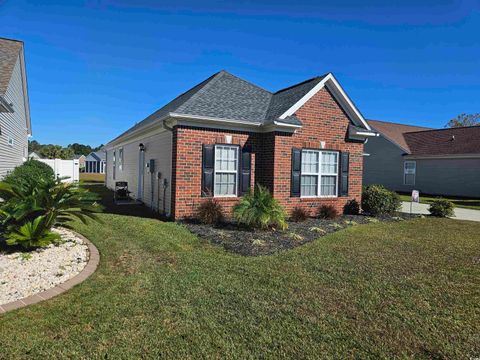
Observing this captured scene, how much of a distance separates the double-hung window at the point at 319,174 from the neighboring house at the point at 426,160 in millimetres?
17678

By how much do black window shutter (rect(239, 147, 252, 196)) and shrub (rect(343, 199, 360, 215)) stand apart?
4.39m

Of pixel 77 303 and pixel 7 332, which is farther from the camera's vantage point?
pixel 77 303

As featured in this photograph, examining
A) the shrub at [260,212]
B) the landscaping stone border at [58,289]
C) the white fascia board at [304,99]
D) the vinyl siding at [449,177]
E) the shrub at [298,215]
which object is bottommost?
the landscaping stone border at [58,289]

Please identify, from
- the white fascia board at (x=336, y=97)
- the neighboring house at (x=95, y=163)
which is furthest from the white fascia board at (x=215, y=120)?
the neighboring house at (x=95, y=163)

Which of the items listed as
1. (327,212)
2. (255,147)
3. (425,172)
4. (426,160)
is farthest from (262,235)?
(426,160)

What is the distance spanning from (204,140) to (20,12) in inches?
336

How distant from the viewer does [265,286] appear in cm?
455

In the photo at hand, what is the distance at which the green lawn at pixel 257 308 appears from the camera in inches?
118

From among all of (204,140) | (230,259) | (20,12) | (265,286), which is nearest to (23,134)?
(20,12)

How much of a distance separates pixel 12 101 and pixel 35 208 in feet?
45.7

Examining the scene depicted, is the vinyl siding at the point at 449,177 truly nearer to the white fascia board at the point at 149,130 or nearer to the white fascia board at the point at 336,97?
the white fascia board at the point at 336,97

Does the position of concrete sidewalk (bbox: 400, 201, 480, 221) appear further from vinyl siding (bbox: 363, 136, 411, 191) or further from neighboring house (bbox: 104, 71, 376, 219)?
vinyl siding (bbox: 363, 136, 411, 191)

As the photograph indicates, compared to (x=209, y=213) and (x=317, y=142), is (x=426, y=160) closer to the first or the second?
(x=317, y=142)

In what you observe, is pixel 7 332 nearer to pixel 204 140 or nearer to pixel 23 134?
pixel 204 140
